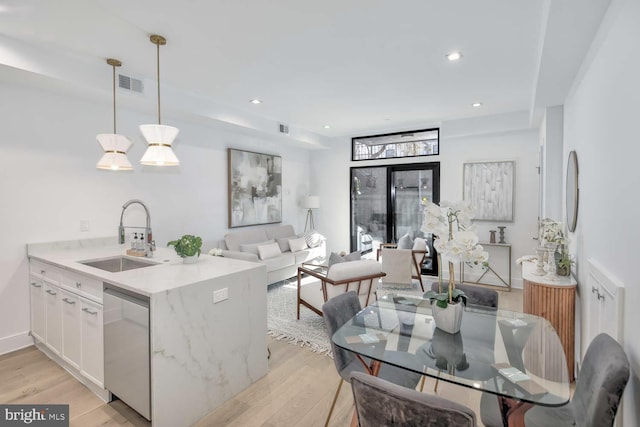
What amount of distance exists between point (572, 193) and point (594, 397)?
7.26ft

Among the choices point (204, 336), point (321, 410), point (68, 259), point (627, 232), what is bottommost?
point (321, 410)

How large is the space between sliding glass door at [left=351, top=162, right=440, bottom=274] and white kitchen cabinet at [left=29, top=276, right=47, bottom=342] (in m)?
5.18

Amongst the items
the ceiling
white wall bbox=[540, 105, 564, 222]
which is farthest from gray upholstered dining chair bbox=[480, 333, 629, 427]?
white wall bbox=[540, 105, 564, 222]

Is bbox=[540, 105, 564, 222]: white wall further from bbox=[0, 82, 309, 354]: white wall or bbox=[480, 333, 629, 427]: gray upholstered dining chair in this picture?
bbox=[0, 82, 309, 354]: white wall

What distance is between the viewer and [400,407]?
1.17 m

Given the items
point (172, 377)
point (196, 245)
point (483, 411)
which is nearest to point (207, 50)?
point (196, 245)

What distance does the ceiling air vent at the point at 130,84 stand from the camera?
3.42 metres

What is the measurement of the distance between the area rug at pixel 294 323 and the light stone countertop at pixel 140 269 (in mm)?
1192

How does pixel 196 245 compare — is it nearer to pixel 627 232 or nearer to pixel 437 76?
pixel 627 232

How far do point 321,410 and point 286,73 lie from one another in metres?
3.18

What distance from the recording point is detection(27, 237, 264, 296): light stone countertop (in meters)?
2.15

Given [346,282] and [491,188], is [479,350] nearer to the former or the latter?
[346,282]

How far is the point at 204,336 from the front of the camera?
7.42 feet

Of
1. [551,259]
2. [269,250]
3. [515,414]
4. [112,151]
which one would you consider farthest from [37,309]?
[551,259]
